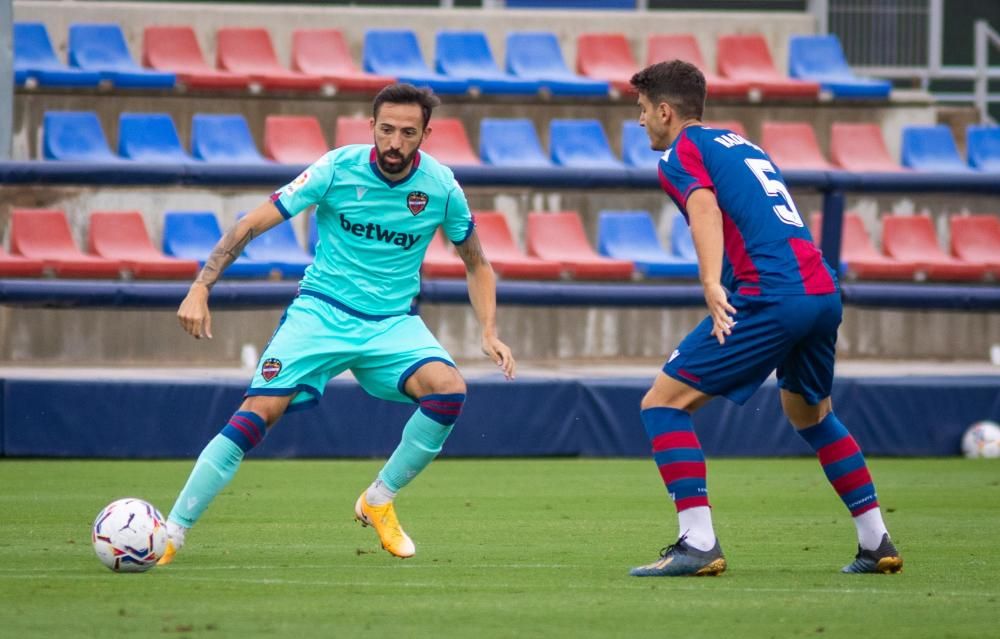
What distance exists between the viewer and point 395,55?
55.8 ft

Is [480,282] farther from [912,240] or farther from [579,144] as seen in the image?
[912,240]

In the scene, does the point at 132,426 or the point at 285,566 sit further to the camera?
the point at 132,426

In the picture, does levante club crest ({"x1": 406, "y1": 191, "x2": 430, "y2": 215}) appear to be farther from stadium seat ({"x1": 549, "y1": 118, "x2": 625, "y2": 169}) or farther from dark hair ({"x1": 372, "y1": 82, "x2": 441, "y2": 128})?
stadium seat ({"x1": 549, "y1": 118, "x2": 625, "y2": 169})

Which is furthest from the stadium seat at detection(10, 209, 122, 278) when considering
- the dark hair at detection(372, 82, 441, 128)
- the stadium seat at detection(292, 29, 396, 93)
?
the dark hair at detection(372, 82, 441, 128)

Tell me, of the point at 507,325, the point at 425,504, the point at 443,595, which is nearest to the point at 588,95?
the point at 507,325

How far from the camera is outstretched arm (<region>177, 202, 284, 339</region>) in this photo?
595 cm

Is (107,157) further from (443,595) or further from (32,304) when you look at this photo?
(443,595)

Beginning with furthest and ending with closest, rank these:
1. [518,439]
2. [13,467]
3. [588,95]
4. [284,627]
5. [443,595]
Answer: [588,95] → [518,439] → [13,467] → [443,595] → [284,627]

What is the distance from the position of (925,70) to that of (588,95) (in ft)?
15.7

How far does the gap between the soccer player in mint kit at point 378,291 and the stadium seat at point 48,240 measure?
6903 mm

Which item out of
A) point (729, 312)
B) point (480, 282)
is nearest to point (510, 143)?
point (480, 282)

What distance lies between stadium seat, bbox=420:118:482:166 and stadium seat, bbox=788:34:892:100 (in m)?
4.22

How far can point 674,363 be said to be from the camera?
19.3 feet

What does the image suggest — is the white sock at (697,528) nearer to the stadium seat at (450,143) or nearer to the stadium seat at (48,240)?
the stadium seat at (48,240)
